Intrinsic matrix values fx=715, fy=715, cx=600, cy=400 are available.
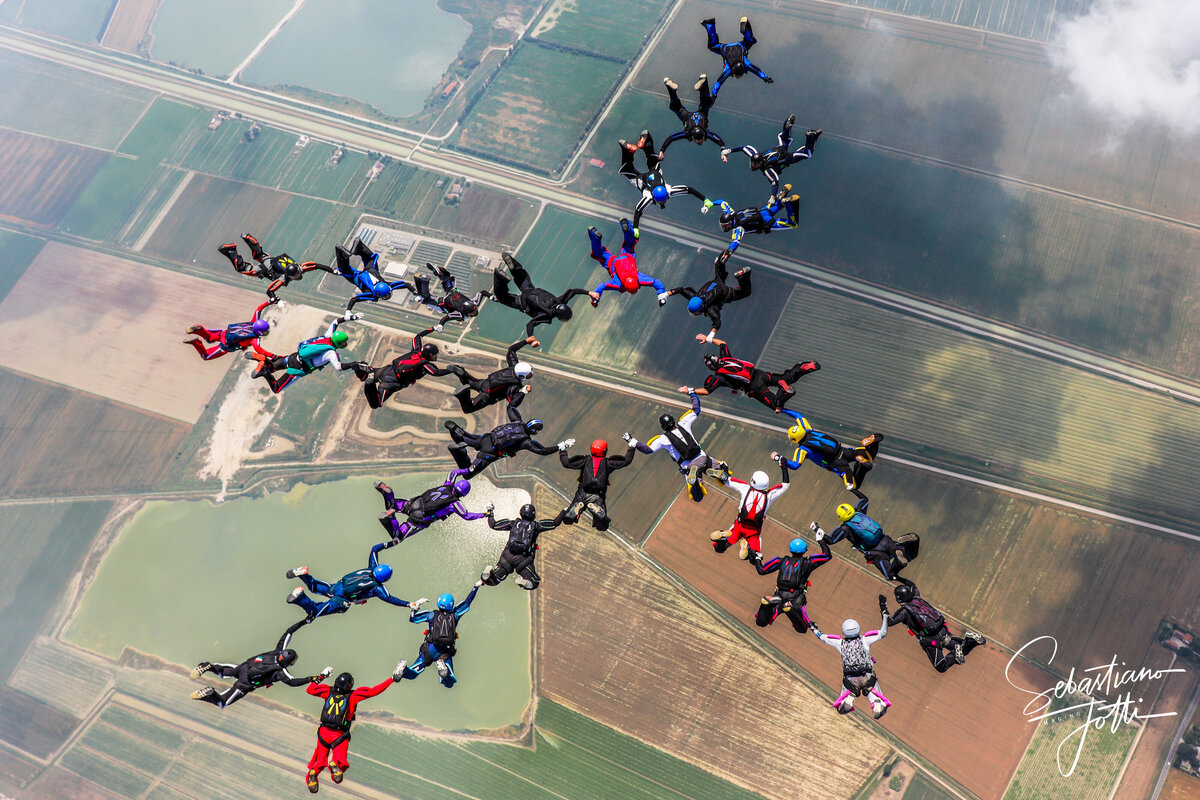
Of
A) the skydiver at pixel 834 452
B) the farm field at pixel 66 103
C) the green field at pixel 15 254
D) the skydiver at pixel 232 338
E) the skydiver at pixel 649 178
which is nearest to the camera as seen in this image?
the skydiver at pixel 834 452

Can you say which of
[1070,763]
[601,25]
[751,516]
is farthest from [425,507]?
[601,25]

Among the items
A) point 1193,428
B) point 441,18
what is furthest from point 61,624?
point 1193,428

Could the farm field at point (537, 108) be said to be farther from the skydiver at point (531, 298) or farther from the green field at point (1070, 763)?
the green field at point (1070, 763)

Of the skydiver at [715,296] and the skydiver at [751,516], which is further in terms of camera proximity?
the skydiver at [715,296]

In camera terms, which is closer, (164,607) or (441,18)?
(164,607)

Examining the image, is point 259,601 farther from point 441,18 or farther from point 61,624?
point 441,18

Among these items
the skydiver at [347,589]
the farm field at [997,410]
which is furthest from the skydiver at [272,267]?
the farm field at [997,410]

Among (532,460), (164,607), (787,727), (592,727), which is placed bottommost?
(164,607)
